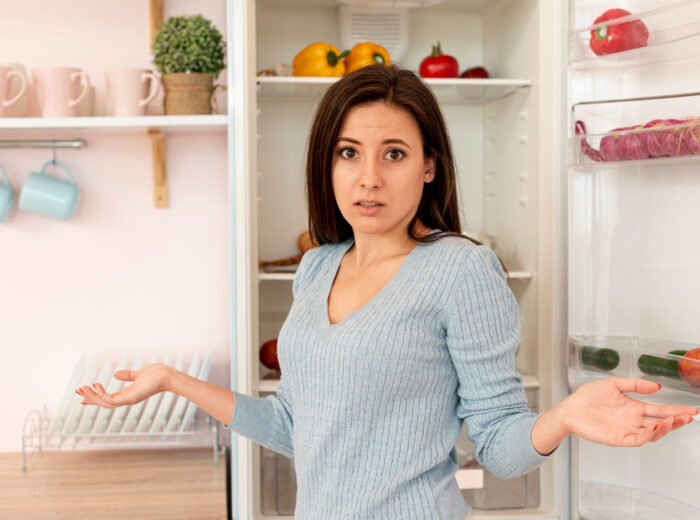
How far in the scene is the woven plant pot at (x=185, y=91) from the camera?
1.61m

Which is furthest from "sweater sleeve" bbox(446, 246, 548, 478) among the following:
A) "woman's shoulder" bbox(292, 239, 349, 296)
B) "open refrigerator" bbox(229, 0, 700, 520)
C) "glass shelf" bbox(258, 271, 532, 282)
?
"glass shelf" bbox(258, 271, 532, 282)

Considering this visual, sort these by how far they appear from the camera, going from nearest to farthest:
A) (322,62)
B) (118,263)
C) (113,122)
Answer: (113,122) → (322,62) → (118,263)

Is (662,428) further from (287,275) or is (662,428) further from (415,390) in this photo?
(287,275)

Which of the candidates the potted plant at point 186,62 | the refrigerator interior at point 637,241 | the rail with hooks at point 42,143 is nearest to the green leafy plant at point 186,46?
the potted plant at point 186,62

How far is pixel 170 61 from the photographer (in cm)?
162

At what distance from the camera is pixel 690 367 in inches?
48.2

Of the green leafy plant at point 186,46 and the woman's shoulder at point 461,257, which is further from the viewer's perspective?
the green leafy plant at point 186,46

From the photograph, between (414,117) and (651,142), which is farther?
(651,142)

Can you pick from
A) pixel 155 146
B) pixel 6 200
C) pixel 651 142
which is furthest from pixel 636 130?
pixel 6 200

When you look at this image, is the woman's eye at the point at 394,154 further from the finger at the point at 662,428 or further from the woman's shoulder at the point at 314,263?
the finger at the point at 662,428

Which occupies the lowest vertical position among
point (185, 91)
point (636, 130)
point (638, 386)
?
point (638, 386)

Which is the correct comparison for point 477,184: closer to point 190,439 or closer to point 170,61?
point 170,61

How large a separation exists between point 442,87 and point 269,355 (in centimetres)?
74

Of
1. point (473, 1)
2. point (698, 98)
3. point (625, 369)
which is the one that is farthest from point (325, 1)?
point (625, 369)
